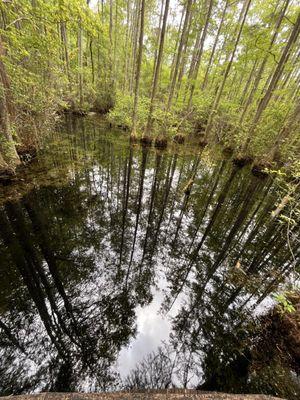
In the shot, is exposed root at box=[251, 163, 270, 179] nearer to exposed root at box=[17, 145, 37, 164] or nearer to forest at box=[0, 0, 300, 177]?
forest at box=[0, 0, 300, 177]

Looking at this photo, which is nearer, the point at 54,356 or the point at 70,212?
the point at 54,356

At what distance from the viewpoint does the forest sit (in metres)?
4.66

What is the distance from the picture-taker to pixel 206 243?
4.55 m

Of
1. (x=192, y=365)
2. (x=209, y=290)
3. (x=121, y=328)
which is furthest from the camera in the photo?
(x=209, y=290)

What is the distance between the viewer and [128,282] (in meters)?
3.35

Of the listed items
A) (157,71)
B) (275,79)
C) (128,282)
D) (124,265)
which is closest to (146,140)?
(157,71)

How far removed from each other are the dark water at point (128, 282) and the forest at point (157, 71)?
246 cm

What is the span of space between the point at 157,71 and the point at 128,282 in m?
10.4

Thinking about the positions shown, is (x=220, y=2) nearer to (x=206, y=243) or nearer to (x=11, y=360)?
(x=206, y=243)

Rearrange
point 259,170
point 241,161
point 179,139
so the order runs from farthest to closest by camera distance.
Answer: point 179,139 < point 241,161 < point 259,170

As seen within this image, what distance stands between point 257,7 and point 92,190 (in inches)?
650

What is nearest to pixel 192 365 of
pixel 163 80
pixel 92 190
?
pixel 92 190

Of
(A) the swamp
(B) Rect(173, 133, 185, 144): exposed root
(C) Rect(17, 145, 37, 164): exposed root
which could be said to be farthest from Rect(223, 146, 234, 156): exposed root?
(C) Rect(17, 145, 37, 164): exposed root

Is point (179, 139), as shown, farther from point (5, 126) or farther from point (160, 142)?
point (5, 126)
